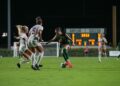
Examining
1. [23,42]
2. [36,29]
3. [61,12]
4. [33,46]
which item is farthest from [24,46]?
[61,12]

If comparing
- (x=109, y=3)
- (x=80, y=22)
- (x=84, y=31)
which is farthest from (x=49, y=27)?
(x=84, y=31)

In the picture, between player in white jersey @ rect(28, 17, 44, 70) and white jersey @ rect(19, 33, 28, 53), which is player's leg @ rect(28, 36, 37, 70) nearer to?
player in white jersey @ rect(28, 17, 44, 70)

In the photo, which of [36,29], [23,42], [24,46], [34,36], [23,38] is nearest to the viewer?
[36,29]

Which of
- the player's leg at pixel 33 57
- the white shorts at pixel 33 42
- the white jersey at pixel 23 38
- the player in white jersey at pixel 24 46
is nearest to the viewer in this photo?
the player's leg at pixel 33 57

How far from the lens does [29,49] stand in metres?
22.1

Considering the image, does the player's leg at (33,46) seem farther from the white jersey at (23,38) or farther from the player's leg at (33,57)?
the white jersey at (23,38)

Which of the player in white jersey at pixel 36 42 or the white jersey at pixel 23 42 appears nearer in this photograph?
the player in white jersey at pixel 36 42

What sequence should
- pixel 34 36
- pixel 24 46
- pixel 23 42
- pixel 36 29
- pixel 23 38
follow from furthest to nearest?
pixel 23 42, pixel 24 46, pixel 23 38, pixel 34 36, pixel 36 29

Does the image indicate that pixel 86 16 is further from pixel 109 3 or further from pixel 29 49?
pixel 29 49

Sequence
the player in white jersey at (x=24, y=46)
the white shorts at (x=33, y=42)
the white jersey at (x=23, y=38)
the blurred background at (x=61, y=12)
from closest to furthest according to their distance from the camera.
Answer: the white shorts at (x=33, y=42) → the player in white jersey at (x=24, y=46) → the white jersey at (x=23, y=38) → the blurred background at (x=61, y=12)

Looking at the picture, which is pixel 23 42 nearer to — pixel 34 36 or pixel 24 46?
pixel 24 46

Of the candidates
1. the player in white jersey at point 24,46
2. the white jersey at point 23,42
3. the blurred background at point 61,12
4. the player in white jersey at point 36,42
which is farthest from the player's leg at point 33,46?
the blurred background at point 61,12

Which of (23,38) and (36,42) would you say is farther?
(23,38)

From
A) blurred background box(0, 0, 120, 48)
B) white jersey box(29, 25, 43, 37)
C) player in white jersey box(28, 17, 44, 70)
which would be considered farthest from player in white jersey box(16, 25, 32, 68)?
blurred background box(0, 0, 120, 48)
